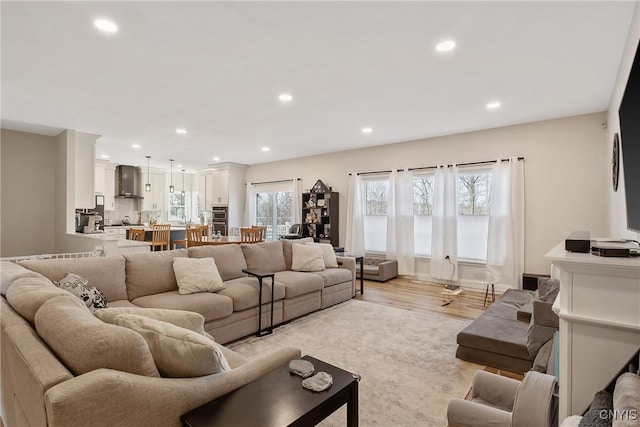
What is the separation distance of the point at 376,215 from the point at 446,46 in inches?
172

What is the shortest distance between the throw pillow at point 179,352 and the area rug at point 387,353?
113cm

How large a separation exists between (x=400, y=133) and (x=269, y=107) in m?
2.53

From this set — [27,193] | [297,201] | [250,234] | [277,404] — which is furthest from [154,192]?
[277,404]

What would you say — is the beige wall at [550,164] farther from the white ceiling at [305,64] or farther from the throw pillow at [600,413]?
the throw pillow at [600,413]

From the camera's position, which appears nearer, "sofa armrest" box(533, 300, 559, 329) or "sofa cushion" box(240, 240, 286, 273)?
"sofa armrest" box(533, 300, 559, 329)

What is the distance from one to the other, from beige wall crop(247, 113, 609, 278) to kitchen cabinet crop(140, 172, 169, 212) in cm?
831

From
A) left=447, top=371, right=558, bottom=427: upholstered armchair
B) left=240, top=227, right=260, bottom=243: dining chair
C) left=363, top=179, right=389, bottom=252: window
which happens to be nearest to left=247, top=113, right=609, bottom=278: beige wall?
left=363, top=179, right=389, bottom=252: window

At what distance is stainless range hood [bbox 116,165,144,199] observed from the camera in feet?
30.4

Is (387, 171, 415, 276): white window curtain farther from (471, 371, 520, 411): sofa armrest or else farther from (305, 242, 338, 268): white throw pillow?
(471, 371, 520, 411): sofa armrest

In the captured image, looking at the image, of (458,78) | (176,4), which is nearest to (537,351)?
(458,78)

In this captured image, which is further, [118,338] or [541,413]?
[541,413]

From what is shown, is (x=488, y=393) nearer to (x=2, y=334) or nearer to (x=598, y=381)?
(x=598, y=381)

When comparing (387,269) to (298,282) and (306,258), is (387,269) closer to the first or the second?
(306,258)

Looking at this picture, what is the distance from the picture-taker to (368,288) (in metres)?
5.50
